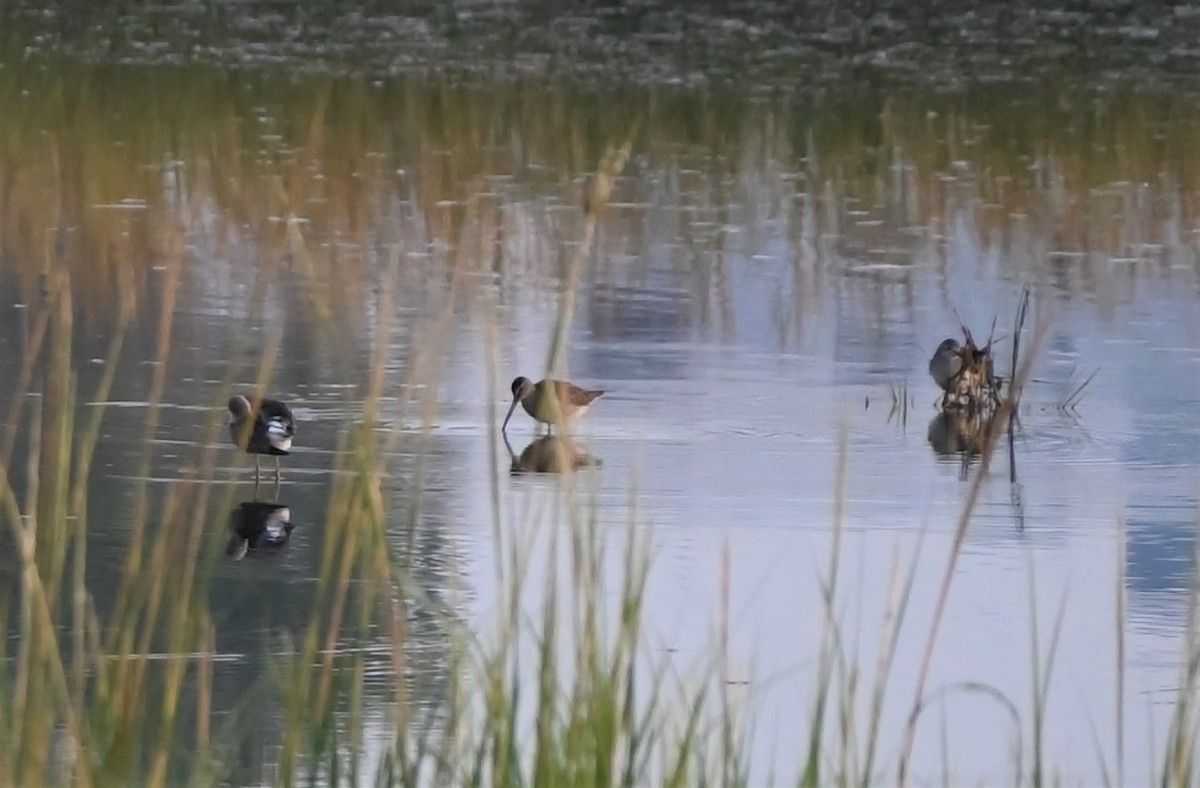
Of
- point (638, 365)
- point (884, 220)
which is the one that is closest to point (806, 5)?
point (884, 220)

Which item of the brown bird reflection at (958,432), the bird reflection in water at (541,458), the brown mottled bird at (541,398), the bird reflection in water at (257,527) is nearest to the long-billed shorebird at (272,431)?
the bird reflection in water at (257,527)

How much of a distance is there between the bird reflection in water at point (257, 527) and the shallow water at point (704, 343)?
0.06m

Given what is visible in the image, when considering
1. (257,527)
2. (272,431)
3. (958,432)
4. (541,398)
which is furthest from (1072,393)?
(257,527)

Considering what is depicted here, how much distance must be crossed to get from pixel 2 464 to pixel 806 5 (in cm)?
2776

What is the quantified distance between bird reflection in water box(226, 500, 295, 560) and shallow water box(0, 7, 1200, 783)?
62 millimetres

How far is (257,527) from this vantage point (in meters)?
6.69

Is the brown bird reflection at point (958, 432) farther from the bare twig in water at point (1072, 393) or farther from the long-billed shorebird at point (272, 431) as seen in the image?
the long-billed shorebird at point (272, 431)

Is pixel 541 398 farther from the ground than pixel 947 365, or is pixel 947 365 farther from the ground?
pixel 947 365

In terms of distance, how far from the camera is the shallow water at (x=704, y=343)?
→ 5.42m

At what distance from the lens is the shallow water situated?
Answer: 213 inches

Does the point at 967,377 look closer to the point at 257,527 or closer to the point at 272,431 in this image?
the point at 272,431

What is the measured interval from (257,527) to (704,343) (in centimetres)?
348

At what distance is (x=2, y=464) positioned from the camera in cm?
350

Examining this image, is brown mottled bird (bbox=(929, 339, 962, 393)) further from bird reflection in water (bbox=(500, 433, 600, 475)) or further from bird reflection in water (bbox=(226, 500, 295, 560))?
bird reflection in water (bbox=(226, 500, 295, 560))
